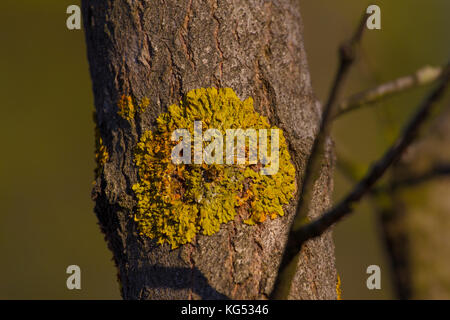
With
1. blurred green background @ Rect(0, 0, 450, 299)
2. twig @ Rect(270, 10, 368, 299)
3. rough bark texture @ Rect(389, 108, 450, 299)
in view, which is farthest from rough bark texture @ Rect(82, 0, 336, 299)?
blurred green background @ Rect(0, 0, 450, 299)

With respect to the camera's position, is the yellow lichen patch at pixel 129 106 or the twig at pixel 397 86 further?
the twig at pixel 397 86

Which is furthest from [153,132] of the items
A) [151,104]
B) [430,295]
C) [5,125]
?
[5,125]

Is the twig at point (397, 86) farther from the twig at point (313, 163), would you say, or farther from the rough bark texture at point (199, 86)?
the twig at point (313, 163)

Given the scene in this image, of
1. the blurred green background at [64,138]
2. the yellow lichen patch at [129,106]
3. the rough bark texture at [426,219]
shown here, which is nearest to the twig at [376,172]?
the yellow lichen patch at [129,106]

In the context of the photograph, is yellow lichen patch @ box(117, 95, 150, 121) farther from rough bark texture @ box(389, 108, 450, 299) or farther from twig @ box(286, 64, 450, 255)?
rough bark texture @ box(389, 108, 450, 299)

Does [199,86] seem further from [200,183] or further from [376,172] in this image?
[376,172]
